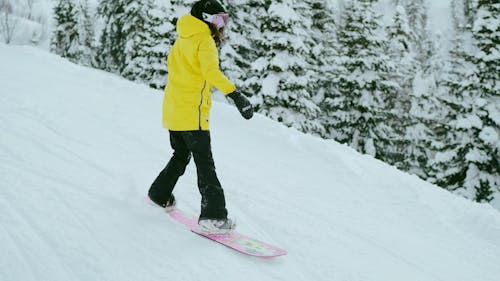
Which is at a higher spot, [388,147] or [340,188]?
[340,188]

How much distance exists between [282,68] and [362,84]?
18.6ft

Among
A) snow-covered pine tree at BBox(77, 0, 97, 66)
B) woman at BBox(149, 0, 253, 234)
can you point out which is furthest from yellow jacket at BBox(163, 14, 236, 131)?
snow-covered pine tree at BBox(77, 0, 97, 66)

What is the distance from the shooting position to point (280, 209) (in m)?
4.65

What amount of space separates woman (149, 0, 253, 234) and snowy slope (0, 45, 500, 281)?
344 mm

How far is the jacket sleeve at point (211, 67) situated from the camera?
3391 millimetres

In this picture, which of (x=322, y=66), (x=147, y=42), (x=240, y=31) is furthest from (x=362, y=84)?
(x=147, y=42)

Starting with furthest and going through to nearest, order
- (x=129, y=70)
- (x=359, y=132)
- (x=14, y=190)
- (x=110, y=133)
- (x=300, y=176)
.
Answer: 1. (x=129, y=70)
2. (x=359, y=132)
3. (x=110, y=133)
4. (x=300, y=176)
5. (x=14, y=190)

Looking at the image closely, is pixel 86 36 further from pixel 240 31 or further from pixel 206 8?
pixel 206 8

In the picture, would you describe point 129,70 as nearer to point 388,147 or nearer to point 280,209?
point 388,147

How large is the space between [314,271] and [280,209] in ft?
4.23

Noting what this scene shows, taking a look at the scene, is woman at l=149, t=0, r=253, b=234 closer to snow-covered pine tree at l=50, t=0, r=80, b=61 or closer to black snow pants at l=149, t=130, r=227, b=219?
black snow pants at l=149, t=130, r=227, b=219

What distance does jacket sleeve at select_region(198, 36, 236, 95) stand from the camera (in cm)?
339

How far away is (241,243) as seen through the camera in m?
3.62

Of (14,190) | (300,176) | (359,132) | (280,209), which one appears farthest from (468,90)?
(14,190)
